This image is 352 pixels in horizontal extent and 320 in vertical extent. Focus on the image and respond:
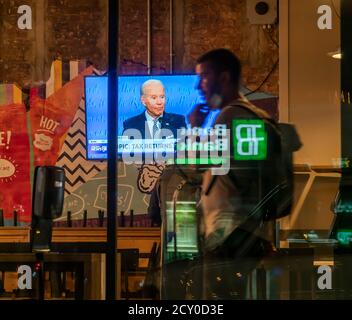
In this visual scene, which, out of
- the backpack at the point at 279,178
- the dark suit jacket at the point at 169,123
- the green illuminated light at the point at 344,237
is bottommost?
the green illuminated light at the point at 344,237

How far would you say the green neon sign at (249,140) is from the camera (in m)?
4.04

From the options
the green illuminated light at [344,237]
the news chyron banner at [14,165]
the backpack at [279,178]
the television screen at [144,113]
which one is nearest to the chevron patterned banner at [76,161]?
the television screen at [144,113]

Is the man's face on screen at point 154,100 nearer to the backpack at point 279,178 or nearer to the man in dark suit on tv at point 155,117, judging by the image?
the man in dark suit on tv at point 155,117

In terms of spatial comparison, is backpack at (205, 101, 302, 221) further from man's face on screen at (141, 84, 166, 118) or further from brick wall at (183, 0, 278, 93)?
man's face on screen at (141, 84, 166, 118)

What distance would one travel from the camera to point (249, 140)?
4.06 metres

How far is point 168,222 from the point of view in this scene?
4.11 m

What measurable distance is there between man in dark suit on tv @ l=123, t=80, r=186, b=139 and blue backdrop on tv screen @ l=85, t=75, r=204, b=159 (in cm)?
2

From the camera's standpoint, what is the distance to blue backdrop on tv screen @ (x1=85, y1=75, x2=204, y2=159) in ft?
13.3

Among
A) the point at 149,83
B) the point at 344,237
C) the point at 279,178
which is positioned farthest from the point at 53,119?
the point at 344,237

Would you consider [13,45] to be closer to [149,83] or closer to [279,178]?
[149,83]

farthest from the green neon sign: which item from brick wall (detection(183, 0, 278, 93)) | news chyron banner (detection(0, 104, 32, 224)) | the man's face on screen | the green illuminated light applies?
news chyron banner (detection(0, 104, 32, 224))

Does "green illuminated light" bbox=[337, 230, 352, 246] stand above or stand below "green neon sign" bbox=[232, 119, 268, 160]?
below

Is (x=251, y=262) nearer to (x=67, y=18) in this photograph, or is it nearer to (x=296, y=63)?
(x=296, y=63)

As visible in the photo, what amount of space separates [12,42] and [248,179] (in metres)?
1.21
